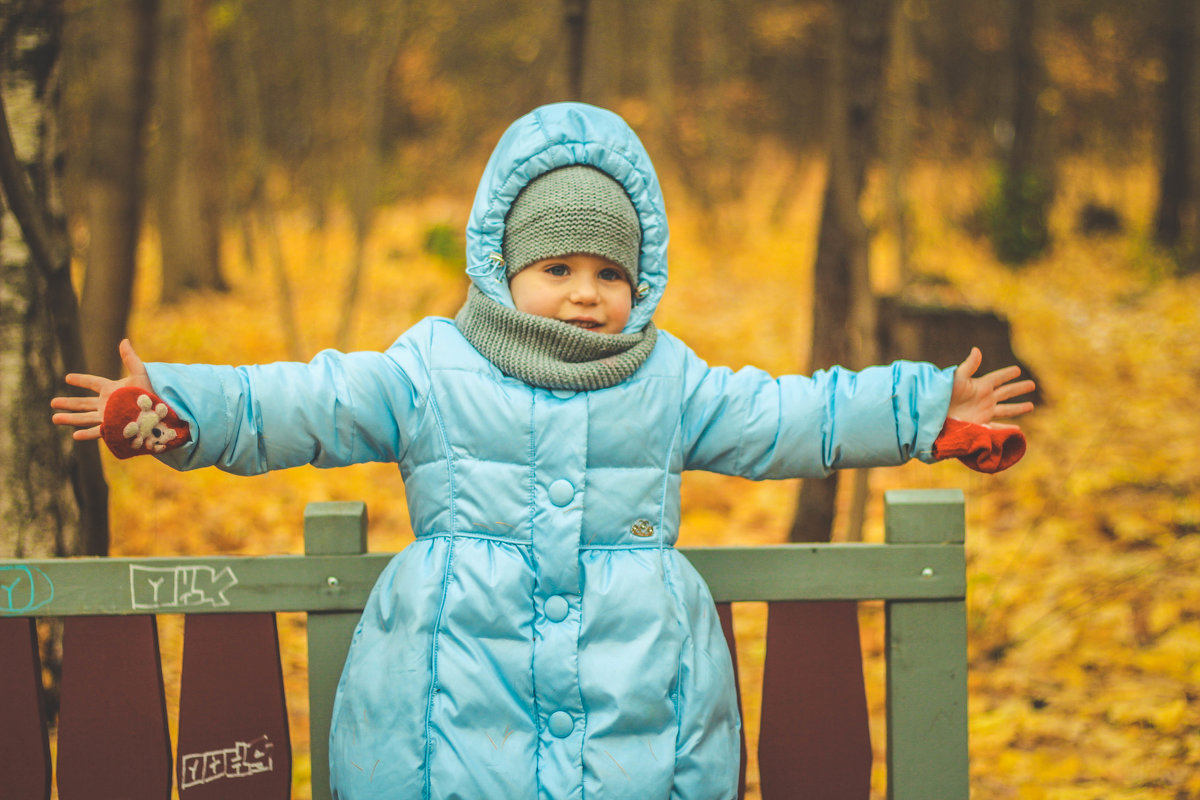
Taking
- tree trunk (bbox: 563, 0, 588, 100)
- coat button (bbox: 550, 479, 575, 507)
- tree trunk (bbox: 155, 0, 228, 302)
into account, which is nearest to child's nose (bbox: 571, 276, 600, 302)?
coat button (bbox: 550, 479, 575, 507)

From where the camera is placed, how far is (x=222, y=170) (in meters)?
14.3

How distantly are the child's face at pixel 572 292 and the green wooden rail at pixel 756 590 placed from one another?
48cm

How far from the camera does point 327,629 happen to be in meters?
1.87

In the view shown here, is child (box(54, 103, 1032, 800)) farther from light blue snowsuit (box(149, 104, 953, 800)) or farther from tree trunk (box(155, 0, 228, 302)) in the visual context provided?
tree trunk (box(155, 0, 228, 302))

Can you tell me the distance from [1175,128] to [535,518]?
13.3 m

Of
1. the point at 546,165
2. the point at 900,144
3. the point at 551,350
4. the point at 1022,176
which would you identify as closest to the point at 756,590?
the point at 551,350

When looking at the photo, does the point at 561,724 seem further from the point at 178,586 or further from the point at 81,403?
the point at 81,403

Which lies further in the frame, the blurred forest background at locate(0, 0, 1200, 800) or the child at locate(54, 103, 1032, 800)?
the blurred forest background at locate(0, 0, 1200, 800)

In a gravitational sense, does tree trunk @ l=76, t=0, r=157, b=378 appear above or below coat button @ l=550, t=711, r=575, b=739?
above

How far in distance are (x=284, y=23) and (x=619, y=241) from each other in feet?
53.2

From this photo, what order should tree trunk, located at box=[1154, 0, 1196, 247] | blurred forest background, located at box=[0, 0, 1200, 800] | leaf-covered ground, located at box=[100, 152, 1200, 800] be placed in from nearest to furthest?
blurred forest background, located at box=[0, 0, 1200, 800] → leaf-covered ground, located at box=[100, 152, 1200, 800] → tree trunk, located at box=[1154, 0, 1196, 247]

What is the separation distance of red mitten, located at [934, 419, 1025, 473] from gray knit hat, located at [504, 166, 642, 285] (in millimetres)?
693

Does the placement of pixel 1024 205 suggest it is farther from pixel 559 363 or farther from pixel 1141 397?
pixel 559 363

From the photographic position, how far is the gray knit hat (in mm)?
1868
